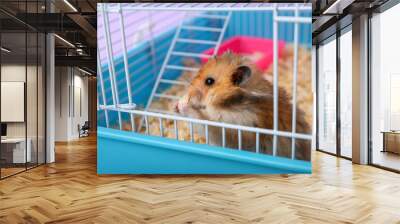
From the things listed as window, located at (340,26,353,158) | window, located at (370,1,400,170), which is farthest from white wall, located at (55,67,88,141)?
window, located at (370,1,400,170)

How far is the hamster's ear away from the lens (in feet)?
19.2

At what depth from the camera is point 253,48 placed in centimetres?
592

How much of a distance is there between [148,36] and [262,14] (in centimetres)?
180

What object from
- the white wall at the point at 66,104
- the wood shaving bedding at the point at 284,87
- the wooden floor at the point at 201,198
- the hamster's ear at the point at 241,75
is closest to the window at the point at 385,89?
the wooden floor at the point at 201,198

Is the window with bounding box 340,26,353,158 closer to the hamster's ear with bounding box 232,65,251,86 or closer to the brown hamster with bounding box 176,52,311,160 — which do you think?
the brown hamster with bounding box 176,52,311,160

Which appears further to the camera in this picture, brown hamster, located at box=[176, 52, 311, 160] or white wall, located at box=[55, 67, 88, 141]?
white wall, located at box=[55, 67, 88, 141]

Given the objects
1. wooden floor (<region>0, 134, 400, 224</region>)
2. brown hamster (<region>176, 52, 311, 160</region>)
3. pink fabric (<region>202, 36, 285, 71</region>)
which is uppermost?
pink fabric (<region>202, 36, 285, 71</region>)

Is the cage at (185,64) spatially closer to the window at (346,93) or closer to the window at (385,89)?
the window at (385,89)

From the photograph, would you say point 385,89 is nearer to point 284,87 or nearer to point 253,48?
point 284,87

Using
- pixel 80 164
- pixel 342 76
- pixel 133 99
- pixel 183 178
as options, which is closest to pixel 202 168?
pixel 183 178

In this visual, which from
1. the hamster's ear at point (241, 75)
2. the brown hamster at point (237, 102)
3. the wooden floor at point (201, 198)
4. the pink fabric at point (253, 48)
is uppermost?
the pink fabric at point (253, 48)

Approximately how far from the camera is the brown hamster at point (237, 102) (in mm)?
5816

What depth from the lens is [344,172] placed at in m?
6.62

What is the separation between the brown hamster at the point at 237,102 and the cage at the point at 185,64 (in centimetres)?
6
